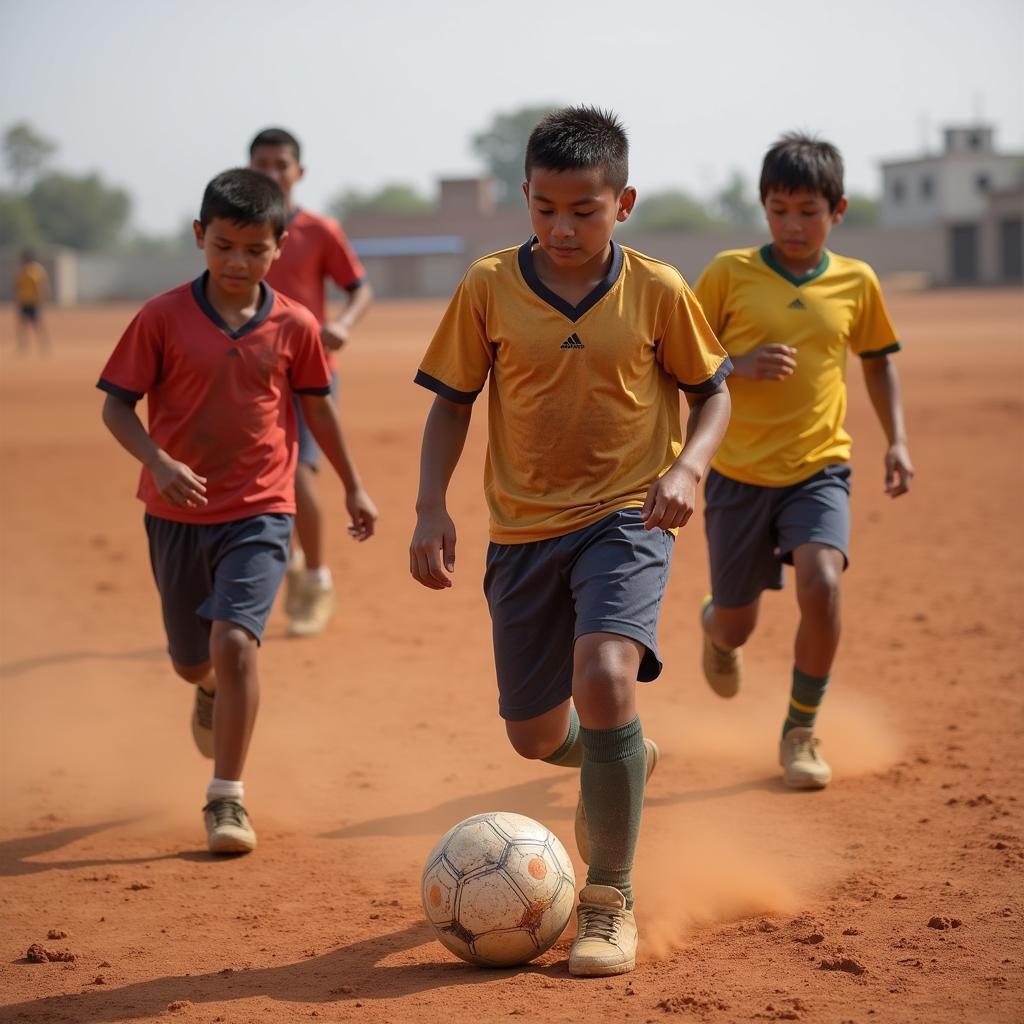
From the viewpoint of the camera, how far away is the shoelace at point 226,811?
462 cm

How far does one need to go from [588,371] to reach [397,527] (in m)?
7.11

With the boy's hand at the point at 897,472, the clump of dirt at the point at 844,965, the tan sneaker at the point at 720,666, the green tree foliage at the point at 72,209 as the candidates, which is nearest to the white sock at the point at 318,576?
the tan sneaker at the point at 720,666

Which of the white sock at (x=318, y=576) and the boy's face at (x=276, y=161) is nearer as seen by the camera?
the boy's face at (x=276, y=161)

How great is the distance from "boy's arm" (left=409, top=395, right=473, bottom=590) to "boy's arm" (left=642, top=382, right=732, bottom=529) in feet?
1.72

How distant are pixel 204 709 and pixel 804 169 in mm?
2869

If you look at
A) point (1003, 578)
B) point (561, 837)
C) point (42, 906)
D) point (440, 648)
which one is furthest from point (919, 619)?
point (42, 906)

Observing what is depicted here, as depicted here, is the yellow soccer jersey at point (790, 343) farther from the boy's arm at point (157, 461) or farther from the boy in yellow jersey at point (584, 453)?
the boy's arm at point (157, 461)

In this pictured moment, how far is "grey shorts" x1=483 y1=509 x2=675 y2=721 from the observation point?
12.0ft

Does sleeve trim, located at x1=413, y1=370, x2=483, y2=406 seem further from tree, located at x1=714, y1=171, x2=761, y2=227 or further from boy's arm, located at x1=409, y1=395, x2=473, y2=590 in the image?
tree, located at x1=714, y1=171, x2=761, y2=227

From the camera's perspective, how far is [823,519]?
16.7 feet

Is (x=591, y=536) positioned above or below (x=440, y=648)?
above

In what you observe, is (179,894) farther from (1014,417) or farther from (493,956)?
(1014,417)

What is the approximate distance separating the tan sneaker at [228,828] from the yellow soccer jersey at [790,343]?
6.76 feet

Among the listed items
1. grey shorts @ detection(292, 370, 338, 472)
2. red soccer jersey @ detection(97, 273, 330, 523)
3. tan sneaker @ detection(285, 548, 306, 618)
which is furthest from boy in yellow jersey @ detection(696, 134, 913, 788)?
tan sneaker @ detection(285, 548, 306, 618)
